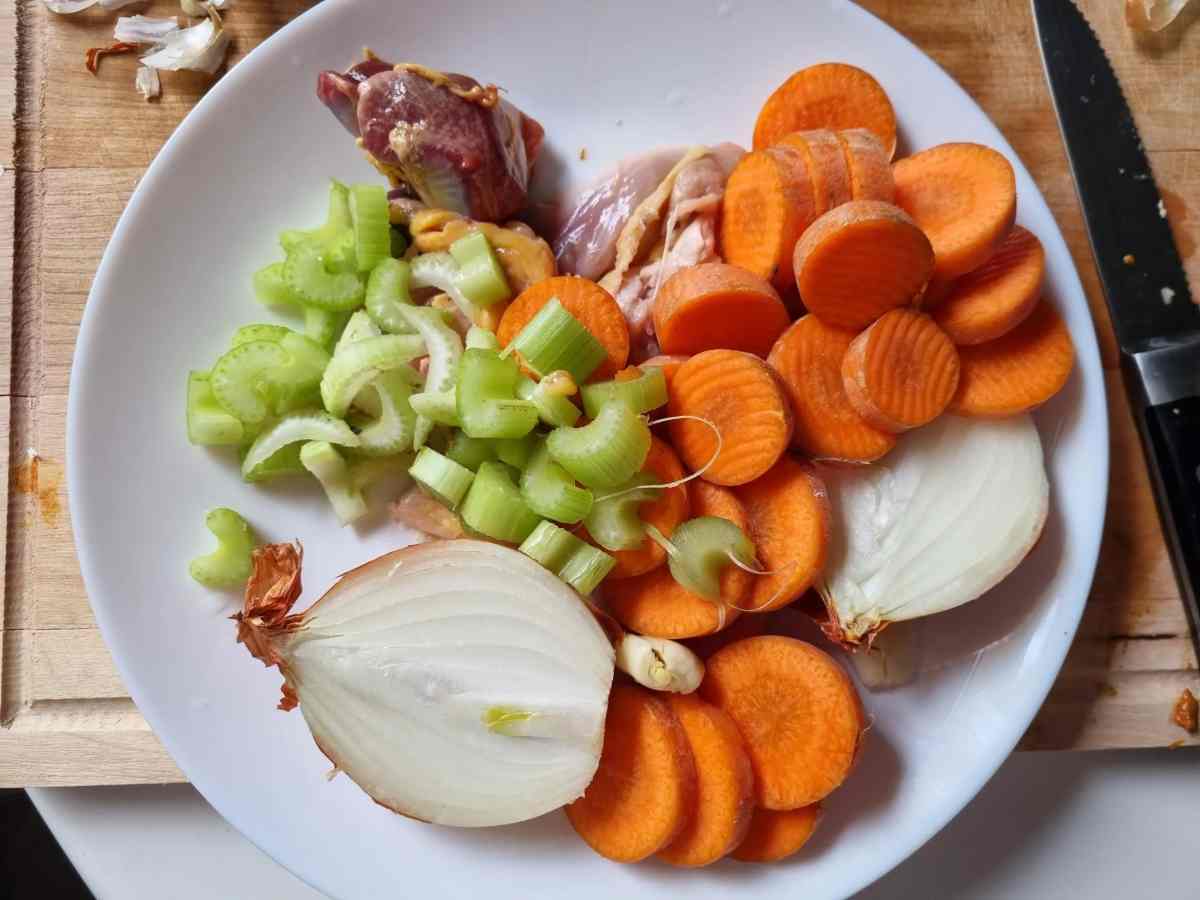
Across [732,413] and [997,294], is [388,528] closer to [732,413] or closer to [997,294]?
[732,413]

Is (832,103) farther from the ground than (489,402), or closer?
farther from the ground

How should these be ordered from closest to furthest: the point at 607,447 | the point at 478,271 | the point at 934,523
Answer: the point at 607,447
the point at 934,523
the point at 478,271

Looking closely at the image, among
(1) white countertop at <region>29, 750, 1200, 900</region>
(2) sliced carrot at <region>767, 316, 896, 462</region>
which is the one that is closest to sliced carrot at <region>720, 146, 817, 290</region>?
(2) sliced carrot at <region>767, 316, 896, 462</region>

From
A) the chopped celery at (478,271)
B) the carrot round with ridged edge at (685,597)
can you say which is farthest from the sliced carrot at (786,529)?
the chopped celery at (478,271)

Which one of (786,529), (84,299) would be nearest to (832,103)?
(786,529)

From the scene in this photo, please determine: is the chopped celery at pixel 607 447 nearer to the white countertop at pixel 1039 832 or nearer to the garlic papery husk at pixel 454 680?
the garlic papery husk at pixel 454 680

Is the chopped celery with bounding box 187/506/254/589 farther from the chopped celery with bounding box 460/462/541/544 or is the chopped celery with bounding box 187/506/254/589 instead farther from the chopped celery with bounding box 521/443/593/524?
Answer: the chopped celery with bounding box 521/443/593/524
